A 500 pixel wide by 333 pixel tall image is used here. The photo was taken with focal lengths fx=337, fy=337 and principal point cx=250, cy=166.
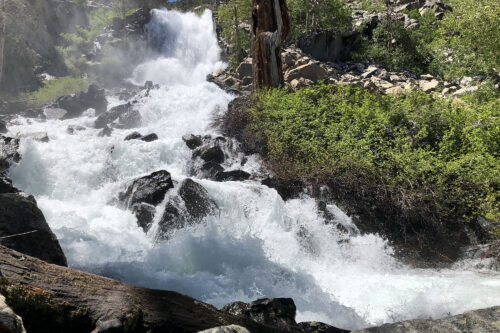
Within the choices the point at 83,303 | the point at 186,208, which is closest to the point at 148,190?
the point at 186,208

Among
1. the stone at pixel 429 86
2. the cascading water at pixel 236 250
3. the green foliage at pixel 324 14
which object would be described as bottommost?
the cascading water at pixel 236 250

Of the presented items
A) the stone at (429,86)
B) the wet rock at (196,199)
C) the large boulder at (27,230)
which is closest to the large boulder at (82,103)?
the wet rock at (196,199)

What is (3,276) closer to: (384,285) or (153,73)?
(384,285)

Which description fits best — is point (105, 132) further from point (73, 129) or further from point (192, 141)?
point (192, 141)

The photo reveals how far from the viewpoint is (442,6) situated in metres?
24.5

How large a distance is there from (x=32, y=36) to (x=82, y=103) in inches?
731

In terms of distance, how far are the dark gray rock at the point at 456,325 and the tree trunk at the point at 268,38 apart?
37.7 feet

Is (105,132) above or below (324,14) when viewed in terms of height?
below

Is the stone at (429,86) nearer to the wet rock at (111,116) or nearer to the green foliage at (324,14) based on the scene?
the green foliage at (324,14)

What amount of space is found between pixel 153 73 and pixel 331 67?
18.6m

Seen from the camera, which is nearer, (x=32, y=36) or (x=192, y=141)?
(x=192, y=141)

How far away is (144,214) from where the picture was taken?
816 cm

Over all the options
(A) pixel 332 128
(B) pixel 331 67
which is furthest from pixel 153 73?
(A) pixel 332 128

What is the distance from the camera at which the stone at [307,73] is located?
15.7m
